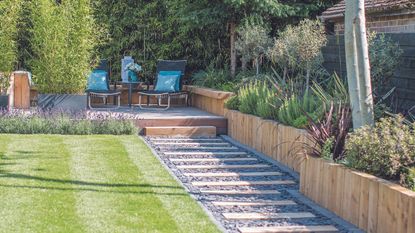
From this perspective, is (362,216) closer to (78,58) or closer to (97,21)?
(78,58)

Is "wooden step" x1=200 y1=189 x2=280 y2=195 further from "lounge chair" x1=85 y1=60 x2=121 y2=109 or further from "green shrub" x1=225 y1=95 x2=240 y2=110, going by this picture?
"lounge chair" x1=85 y1=60 x2=121 y2=109

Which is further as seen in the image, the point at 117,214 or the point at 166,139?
the point at 166,139

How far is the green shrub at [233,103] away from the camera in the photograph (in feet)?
35.4

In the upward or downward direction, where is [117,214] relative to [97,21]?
downward

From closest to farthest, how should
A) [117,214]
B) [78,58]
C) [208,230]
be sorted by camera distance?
1. [208,230]
2. [117,214]
3. [78,58]

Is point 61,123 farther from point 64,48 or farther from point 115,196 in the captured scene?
point 115,196

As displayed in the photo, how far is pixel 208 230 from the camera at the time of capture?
5004mm

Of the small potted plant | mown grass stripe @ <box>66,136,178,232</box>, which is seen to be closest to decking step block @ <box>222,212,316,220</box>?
mown grass stripe @ <box>66,136,178,232</box>

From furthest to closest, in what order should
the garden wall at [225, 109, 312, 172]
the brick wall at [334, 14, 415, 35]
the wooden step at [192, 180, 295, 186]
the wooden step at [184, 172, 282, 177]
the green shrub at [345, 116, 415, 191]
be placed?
the brick wall at [334, 14, 415, 35] < the garden wall at [225, 109, 312, 172] < the wooden step at [184, 172, 282, 177] < the wooden step at [192, 180, 295, 186] < the green shrub at [345, 116, 415, 191]

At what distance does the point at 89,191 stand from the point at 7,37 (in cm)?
683

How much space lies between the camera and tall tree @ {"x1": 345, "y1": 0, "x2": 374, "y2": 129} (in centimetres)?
584

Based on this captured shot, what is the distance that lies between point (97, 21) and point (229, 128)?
5303 mm

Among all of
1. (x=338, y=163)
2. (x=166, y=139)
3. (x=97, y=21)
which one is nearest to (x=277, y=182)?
(x=338, y=163)

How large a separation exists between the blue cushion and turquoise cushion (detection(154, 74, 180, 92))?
3.38ft
